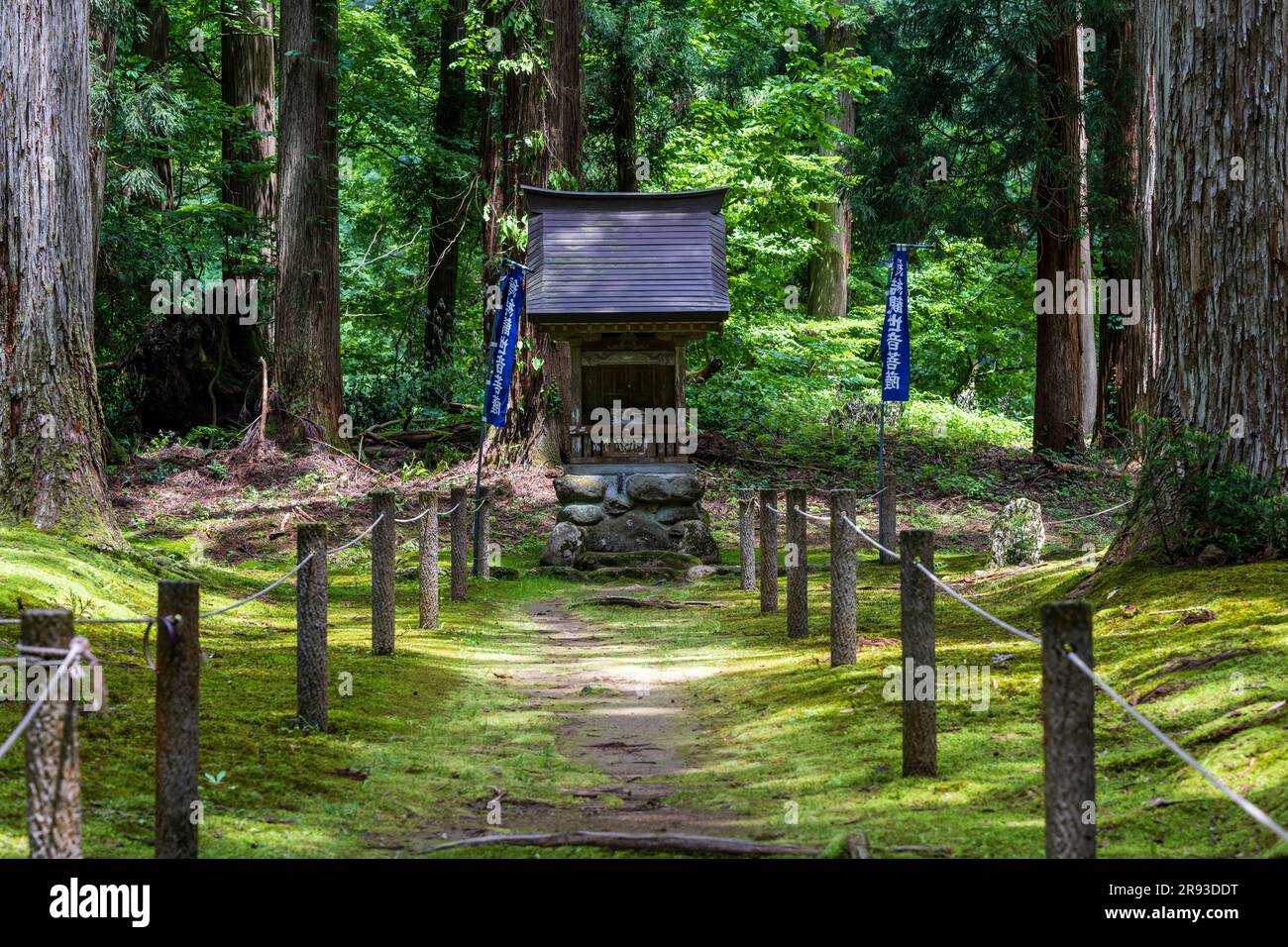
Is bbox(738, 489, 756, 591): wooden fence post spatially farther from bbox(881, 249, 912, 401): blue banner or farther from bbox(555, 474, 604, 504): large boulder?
bbox(881, 249, 912, 401): blue banner

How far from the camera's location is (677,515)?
1549cm

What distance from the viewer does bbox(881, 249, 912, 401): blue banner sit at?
49.7ft

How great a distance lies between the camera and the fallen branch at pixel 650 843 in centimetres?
451

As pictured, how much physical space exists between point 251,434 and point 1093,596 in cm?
1395

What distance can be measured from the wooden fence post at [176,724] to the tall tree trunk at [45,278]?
540 centimetres

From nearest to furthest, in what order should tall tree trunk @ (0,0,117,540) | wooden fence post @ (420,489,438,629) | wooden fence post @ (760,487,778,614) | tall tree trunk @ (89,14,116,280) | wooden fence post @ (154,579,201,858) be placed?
wooden fence post @ (154,579,201,858) < tall tree trunk @ (0,0,117,540) < wooden fence post @ (420,489,438,629) < wooden fence post @ (760,487,778,614) < tall tree trunk @ (89,14,116,280)

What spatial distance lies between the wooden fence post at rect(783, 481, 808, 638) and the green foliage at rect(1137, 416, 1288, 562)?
7.81 ft

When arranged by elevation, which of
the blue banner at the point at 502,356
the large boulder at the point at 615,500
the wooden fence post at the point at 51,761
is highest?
the blue banner at the point at 502,356

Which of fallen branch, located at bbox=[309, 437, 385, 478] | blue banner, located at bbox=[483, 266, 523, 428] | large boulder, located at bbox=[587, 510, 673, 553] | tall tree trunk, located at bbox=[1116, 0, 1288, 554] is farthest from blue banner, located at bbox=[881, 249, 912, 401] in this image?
fallen branch, located at bbox=[309, 437, 385, 478]

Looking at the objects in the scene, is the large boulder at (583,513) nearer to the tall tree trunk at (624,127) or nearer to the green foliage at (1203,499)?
the green foliage at (1203,499)

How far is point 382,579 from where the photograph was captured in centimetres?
893

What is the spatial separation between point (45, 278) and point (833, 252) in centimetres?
2312

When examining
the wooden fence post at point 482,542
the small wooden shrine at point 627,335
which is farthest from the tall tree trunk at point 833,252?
the wooden fence post at point 482,542

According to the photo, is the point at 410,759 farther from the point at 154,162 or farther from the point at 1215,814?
the point at 154,162
